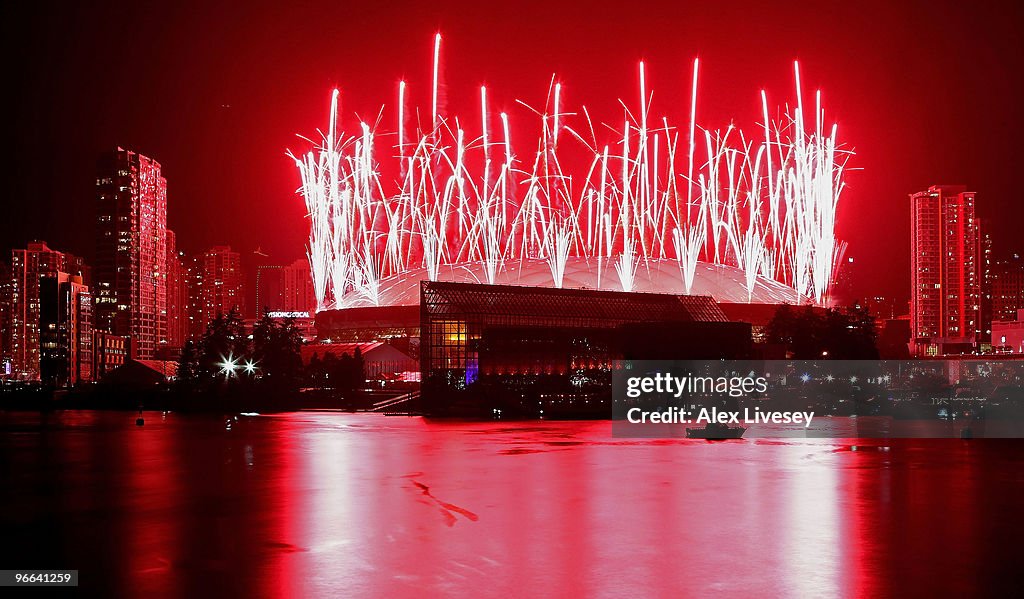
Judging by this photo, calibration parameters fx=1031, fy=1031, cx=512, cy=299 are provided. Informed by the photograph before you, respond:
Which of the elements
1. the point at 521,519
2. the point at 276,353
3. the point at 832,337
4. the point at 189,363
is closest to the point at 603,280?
Answer: the point at 832,337

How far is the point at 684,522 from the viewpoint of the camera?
744 inches

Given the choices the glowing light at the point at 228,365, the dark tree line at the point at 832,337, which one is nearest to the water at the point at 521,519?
the dark tree line at the point at 832,337

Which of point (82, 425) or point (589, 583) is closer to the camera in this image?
point (589, 583)

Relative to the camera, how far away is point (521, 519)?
752 inches

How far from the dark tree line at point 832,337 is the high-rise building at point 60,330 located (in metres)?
129

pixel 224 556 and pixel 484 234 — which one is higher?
pixel 484 234

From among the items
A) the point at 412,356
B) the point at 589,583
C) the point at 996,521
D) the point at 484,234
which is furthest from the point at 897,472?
the point at 412,356

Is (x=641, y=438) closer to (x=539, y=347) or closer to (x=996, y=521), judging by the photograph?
(x=996, y=521)

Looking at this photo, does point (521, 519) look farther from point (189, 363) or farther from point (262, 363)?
point (189, 363)

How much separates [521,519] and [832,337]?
61.7 m

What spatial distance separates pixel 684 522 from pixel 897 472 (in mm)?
10806

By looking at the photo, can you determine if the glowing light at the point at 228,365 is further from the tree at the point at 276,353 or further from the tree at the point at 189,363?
the tree at the point at 189,363

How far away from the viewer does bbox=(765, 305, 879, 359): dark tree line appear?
75938mm

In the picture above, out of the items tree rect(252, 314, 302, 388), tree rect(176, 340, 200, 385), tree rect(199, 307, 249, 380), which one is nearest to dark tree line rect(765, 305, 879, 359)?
tree rect(252, 314, 302, 388)
